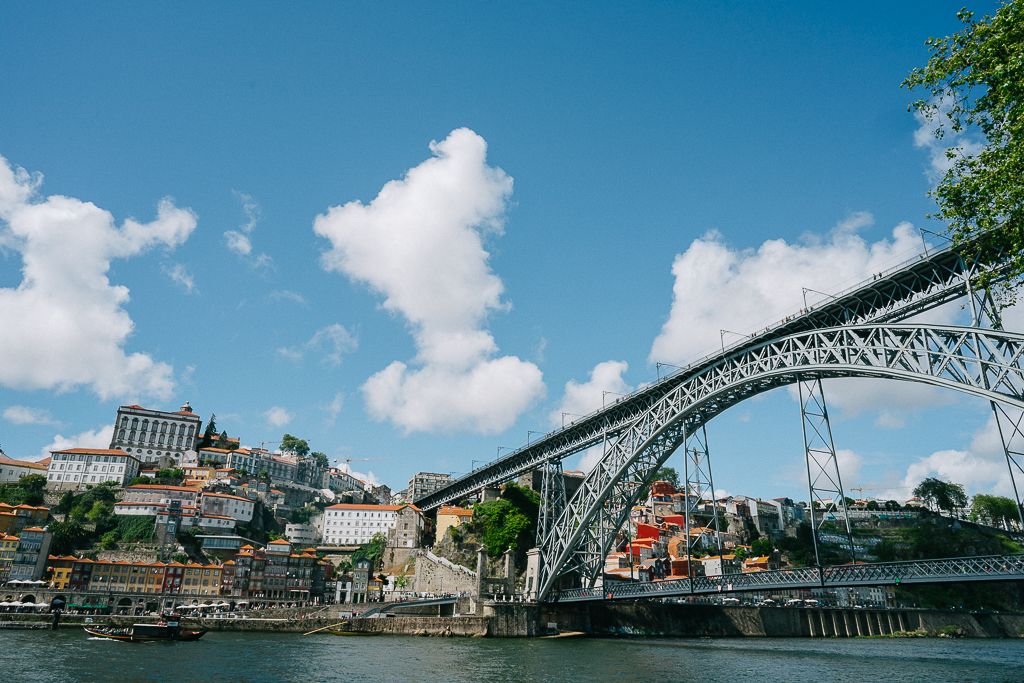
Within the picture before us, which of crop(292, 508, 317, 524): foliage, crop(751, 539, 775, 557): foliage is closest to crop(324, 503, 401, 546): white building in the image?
crop(292, 508, 317, 524): foliage

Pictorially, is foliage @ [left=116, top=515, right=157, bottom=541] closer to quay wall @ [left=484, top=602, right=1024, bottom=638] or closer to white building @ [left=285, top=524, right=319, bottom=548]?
white building @ [left=285, top=524, right=319, bottom=548]

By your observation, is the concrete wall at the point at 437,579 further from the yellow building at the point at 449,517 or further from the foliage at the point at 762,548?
the foliage at the point at 762,548

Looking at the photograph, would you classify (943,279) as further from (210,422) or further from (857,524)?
(210,422)

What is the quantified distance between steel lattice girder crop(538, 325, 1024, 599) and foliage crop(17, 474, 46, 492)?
2610 inches

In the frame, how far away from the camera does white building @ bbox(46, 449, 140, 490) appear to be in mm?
78250

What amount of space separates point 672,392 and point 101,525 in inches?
2495

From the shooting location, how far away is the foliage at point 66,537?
5981cm

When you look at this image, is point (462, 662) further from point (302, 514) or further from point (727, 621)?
point (302, 514)

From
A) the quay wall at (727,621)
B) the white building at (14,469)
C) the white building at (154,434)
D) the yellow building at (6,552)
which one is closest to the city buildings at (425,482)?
the white building at (154,434)

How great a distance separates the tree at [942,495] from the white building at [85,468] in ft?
362

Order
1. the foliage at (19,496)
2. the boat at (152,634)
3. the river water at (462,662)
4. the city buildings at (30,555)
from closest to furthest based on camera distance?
the river water at (462,662) < the boat at (152,634) < the city buildings at (30,555) < the foliage at (19,496)

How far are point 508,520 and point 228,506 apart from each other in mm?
39675

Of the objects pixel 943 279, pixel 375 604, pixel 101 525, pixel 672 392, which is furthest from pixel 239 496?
pixel 943 279

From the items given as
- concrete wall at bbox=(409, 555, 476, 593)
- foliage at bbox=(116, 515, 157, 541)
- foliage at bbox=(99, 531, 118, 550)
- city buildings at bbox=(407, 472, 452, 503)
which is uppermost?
city buildings at bbox=(407, 472, 452, 503)
